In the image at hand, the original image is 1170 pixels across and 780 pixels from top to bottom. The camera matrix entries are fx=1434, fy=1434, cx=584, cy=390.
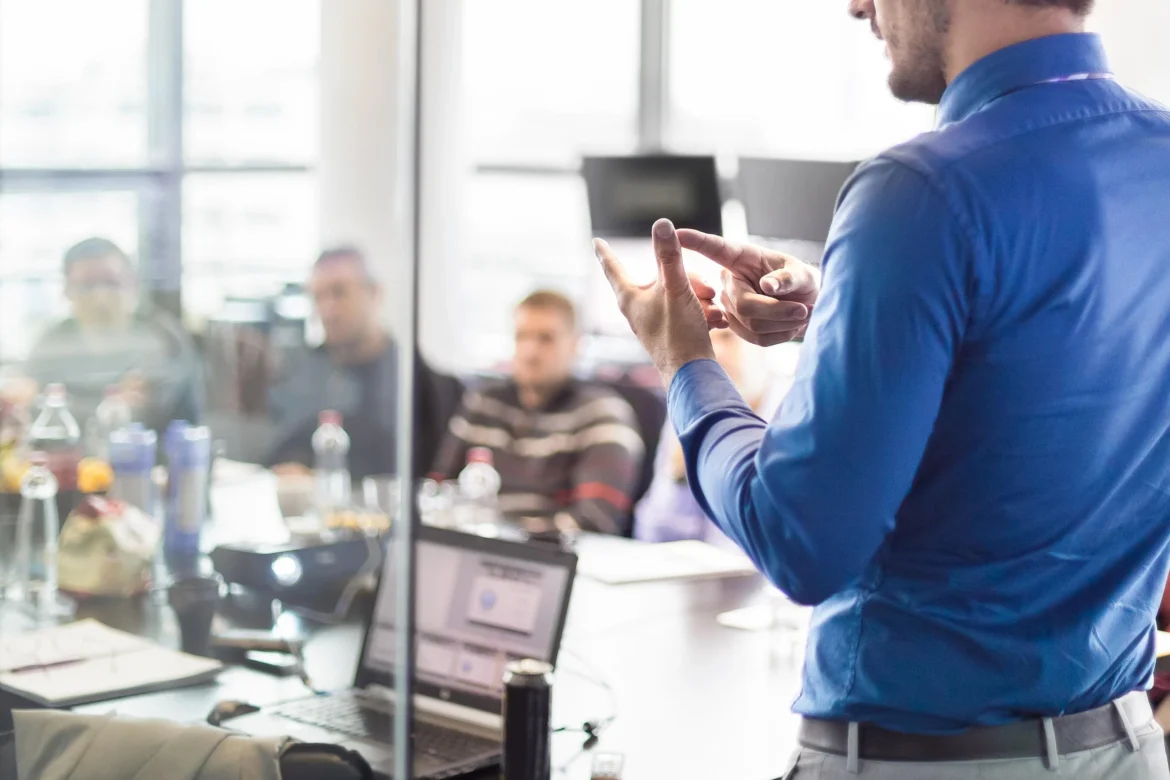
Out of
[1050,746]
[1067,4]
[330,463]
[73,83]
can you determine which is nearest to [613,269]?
[1067,4]

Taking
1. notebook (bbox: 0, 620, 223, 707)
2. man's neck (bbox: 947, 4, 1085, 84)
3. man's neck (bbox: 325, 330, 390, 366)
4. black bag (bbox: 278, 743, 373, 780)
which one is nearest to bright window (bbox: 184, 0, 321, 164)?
man's neck (bbox: 325, 330, 390, 366)

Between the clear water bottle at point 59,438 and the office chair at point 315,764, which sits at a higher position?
the clear water bottle at point 59,438

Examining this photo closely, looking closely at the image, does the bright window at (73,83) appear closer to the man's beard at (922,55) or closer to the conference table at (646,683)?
the conference table at (646,683)

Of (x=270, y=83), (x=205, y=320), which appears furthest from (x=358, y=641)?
(x=270, y=83)

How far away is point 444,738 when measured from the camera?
177 cm

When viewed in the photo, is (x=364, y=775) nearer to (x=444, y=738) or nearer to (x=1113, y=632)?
(x=444, y=738)

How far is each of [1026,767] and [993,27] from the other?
605 mm

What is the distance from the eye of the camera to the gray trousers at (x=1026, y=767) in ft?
3.86

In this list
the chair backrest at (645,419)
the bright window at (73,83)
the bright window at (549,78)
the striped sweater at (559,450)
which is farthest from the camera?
the bright window at (549,78)

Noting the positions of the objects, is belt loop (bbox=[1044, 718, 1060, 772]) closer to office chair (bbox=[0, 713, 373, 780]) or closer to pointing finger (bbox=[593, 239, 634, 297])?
pointing finger (bbox=[593, 239, 634, 297])

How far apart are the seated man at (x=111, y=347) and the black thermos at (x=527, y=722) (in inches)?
40.1

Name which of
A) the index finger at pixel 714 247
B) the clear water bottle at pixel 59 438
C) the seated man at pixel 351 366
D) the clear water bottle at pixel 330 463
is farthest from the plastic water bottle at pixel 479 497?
the index finger at pixel 714 247

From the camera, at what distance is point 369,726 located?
1.77 m

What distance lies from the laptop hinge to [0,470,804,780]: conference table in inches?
2.7
